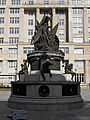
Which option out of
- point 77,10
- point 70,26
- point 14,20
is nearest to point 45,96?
point 70,26

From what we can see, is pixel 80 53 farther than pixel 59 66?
Yes

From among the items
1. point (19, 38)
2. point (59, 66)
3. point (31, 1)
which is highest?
point (31, 1)

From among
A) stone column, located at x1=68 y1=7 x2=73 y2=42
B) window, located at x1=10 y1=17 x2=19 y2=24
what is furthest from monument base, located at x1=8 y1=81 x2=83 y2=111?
window, located at x1=10 y1=17 x2=19 y2=24

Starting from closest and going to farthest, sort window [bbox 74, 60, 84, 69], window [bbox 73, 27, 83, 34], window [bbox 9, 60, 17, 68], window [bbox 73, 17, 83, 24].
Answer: window [bbox 9, 60, 17, 68] → window [bbox 74, 60, 84, 69] → window [bbox 73, 27, 83, 34] → window [bbox 73, 17, 83, 24]

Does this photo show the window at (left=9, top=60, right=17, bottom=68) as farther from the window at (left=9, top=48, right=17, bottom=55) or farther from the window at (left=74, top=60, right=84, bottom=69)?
the window at (left=74, top=60, right=84, bottom=69)

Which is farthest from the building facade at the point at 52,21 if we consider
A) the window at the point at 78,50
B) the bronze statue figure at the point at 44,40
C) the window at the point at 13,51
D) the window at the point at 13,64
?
Answer: the bronze statue figure at the point at 44,40

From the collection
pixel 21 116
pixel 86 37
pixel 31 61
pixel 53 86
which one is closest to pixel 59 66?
pixel 31 61

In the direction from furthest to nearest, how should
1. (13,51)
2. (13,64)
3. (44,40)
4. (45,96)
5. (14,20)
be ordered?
1. (14,20)
2. (13,64)
3. (13,51)
4. (44,40)
5. (45,96)

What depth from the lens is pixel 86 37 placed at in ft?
303

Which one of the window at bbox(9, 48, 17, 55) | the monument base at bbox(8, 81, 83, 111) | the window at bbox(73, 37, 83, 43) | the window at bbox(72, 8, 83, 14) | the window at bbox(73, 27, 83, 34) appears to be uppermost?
the window at bbox(72, 8, 83, 14)

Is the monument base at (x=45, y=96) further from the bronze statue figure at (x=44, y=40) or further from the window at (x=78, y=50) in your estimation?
the window at (x=78, y=50)

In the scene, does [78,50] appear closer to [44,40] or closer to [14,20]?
[14,20]

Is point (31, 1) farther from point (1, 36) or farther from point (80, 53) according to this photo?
point (80, 53)

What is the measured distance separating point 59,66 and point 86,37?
226 feet
